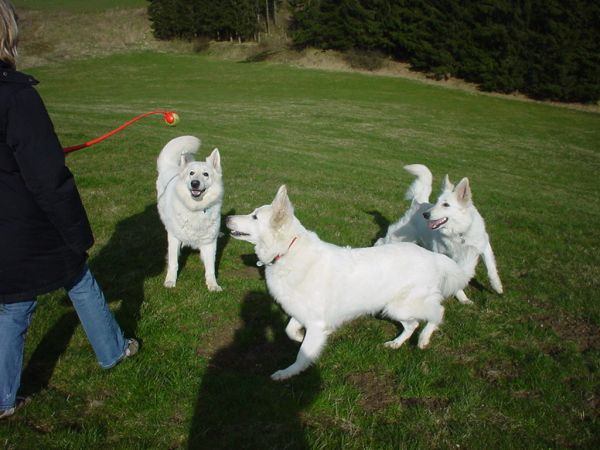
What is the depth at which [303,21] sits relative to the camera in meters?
56.1

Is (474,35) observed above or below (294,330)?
below

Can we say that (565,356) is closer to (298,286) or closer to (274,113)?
(298,286)

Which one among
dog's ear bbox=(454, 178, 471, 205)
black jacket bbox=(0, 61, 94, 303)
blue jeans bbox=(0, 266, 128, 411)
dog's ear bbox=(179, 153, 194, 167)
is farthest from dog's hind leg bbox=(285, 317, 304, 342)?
dog's ear bbox=(454, 178, 471, 205)

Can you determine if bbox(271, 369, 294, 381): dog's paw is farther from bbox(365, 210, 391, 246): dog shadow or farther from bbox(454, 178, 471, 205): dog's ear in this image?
bbox(365, 210, 391, 246): dog shadow

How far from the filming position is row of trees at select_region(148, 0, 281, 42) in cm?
6378

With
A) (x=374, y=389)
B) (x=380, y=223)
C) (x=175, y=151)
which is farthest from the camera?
(x=380, y=223)

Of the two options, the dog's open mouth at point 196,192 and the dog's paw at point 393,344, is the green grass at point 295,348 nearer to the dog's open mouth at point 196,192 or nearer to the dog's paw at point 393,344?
the dog's paw at point 393,344

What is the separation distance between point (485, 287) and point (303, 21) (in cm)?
5683

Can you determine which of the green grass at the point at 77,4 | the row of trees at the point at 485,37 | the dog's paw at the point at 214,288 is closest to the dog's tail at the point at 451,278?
the dog's paw at the point at 214,288

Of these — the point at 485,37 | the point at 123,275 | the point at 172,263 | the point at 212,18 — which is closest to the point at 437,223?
the point at 172,263

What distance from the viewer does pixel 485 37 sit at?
41969 mm

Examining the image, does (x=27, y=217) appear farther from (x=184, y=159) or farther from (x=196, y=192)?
(x=184, y=159)

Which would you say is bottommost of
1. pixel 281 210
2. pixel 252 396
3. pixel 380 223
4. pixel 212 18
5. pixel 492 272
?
pixel 212 18

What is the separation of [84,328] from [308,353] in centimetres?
215
